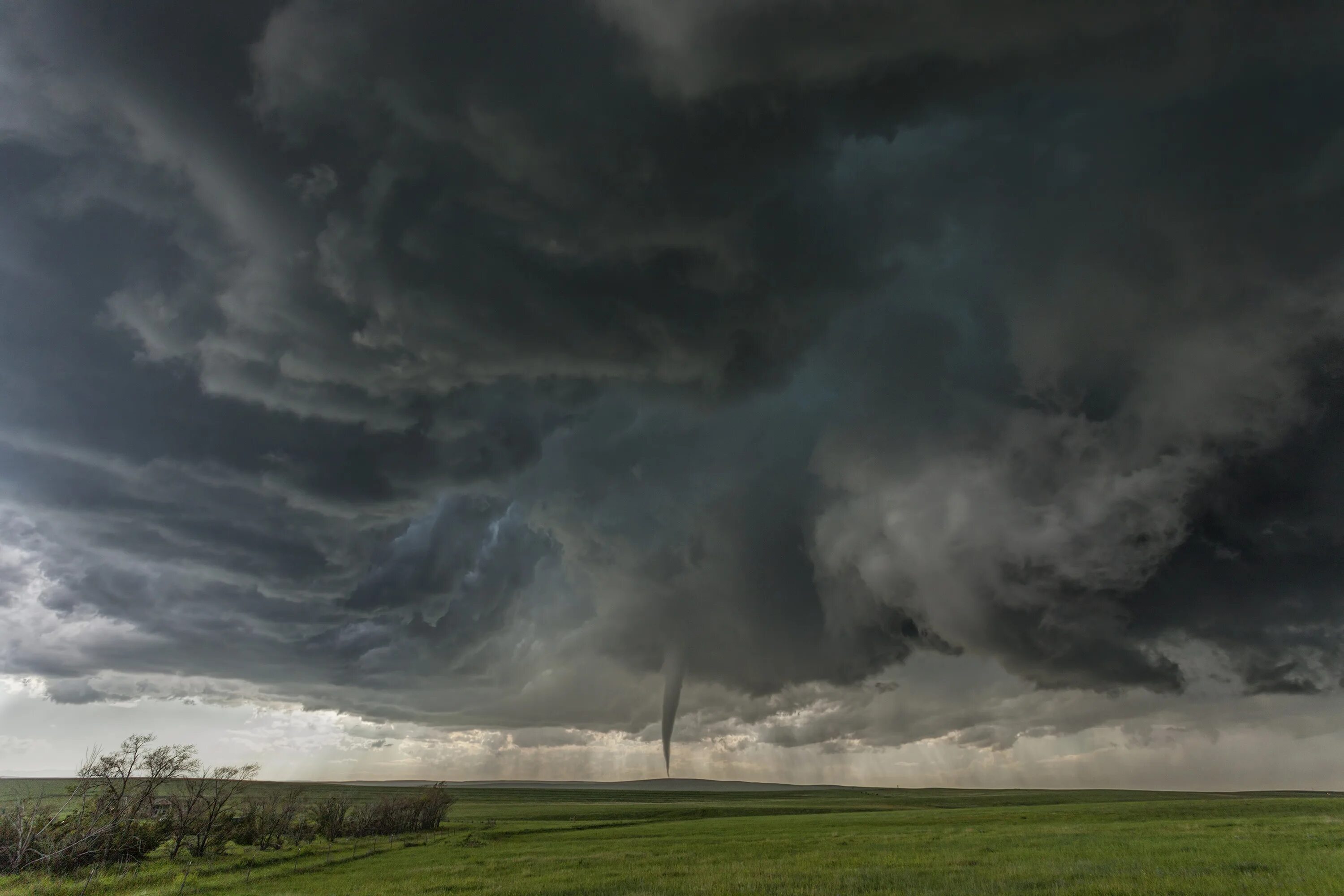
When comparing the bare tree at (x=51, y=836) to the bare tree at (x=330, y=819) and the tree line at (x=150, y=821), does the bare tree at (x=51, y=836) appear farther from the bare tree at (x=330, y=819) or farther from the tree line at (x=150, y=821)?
the bare tree at (x=330, y=819)

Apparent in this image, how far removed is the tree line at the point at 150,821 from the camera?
51656 mm

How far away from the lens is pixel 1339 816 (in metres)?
61.5

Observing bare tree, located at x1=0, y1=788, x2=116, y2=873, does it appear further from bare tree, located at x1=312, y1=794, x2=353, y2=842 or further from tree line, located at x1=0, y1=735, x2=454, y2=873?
bare tree, located at x1=312, y1=794, x2=353, y2=842

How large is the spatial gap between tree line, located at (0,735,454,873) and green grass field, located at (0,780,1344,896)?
3.27 meters

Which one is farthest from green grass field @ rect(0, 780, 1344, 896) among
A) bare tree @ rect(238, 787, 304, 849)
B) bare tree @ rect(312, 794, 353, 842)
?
bare tree @ rect(312, 794, 353, 842)

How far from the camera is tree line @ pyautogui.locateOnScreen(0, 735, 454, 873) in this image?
2034 inches

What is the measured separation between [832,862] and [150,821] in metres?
66.4

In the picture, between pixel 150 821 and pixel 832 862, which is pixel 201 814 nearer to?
pixel 150 821

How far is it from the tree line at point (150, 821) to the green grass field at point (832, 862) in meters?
3.27

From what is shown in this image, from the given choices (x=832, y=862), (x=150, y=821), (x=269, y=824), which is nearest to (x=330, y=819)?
(x=269, y=824)

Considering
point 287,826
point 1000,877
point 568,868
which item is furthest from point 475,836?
point 1000,877

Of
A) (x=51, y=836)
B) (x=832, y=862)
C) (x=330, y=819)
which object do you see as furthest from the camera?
(x=330, y=819)

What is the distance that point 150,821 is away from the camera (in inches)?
2446

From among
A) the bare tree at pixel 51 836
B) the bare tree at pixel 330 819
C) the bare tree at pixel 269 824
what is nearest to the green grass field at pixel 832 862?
the bare tree at pixel 51 836
